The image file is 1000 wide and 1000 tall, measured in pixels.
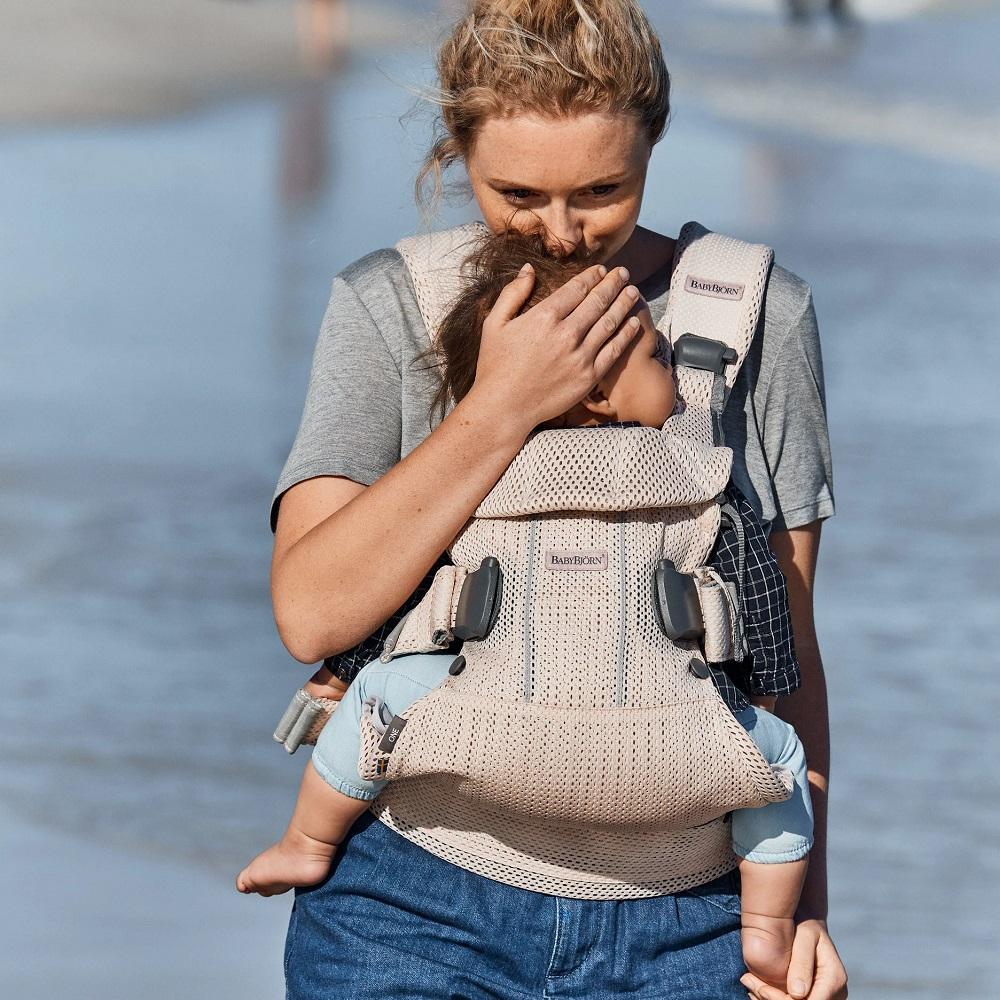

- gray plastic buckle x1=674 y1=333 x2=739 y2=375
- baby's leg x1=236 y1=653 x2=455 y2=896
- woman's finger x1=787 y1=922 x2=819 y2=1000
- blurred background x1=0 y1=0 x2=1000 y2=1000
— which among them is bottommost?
blurred background x1=0 y1=0 x2=1000 y2=1000

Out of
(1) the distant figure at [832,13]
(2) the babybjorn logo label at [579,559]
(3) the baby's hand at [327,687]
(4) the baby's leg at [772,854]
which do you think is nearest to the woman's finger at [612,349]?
(2) the babybjorn logo label at [579,559]

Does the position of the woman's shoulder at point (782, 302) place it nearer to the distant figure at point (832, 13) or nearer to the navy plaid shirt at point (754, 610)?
the navy plaid shirt at point (754, 610)

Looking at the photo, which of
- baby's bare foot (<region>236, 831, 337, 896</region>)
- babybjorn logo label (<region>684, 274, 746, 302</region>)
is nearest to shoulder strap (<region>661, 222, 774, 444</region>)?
babybjorn logo label (<region>684, 274, 746, 302</region>)

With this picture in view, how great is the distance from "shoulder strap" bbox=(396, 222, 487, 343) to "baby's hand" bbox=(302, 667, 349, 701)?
1.53 ft

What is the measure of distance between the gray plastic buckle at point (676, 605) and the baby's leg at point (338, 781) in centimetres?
28

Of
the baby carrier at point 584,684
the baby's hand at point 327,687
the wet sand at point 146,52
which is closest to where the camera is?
the baby carrier at point 584,684

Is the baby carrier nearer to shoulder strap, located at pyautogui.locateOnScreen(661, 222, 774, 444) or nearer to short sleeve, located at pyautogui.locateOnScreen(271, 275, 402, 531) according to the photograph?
shoulder strap, located at pyautogui.locateOnScreen(661, 222, 774, 444)

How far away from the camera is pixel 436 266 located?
93.1 inches

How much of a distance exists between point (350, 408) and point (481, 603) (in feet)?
1.22

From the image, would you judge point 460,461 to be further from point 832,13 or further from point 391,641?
point 832,13

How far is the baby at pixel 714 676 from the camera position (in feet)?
7.21

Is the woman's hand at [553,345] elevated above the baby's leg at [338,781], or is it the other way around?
the woman's hand at [553,345]

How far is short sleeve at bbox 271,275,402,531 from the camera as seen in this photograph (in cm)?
231

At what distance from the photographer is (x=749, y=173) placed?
51.4 ft
